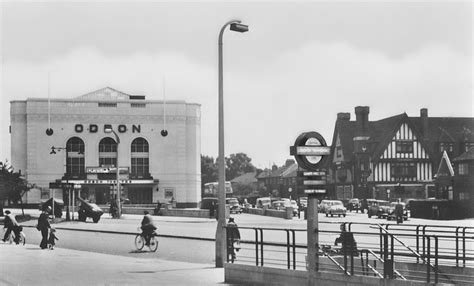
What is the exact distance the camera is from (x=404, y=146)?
9769cm

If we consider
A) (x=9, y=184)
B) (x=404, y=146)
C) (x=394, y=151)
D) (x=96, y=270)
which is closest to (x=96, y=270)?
(x=96, y=270)

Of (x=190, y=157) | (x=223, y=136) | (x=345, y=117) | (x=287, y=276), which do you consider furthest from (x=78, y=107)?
(x=287, y=276)

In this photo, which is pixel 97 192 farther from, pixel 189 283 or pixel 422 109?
pixel 189 283

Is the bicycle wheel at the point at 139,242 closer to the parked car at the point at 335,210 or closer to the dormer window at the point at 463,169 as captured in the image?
the parked car at the point at 335,210

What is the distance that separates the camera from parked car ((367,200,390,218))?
61.6 m

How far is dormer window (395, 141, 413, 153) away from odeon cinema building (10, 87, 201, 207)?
2582cm

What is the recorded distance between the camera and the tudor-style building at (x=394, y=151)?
95.7m

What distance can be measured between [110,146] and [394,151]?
36.5m

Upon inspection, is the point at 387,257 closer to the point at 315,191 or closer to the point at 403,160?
the point at 315,191

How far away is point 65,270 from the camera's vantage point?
19.6 m

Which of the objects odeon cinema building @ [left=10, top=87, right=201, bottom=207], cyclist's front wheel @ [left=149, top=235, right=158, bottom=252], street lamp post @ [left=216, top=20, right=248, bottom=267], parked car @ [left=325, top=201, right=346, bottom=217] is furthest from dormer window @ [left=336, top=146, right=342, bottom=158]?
street lamp post @ [left=216, top=20, right=248, bottom=267]

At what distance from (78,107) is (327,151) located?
283 ft

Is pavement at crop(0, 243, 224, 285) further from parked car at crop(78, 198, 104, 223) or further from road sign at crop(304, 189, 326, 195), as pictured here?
parked car at crop(78, 198, 104, 223)

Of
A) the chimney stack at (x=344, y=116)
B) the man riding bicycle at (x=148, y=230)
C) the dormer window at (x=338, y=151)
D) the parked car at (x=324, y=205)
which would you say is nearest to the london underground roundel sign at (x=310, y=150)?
the man riding bicycle at (x=148, y=230)
